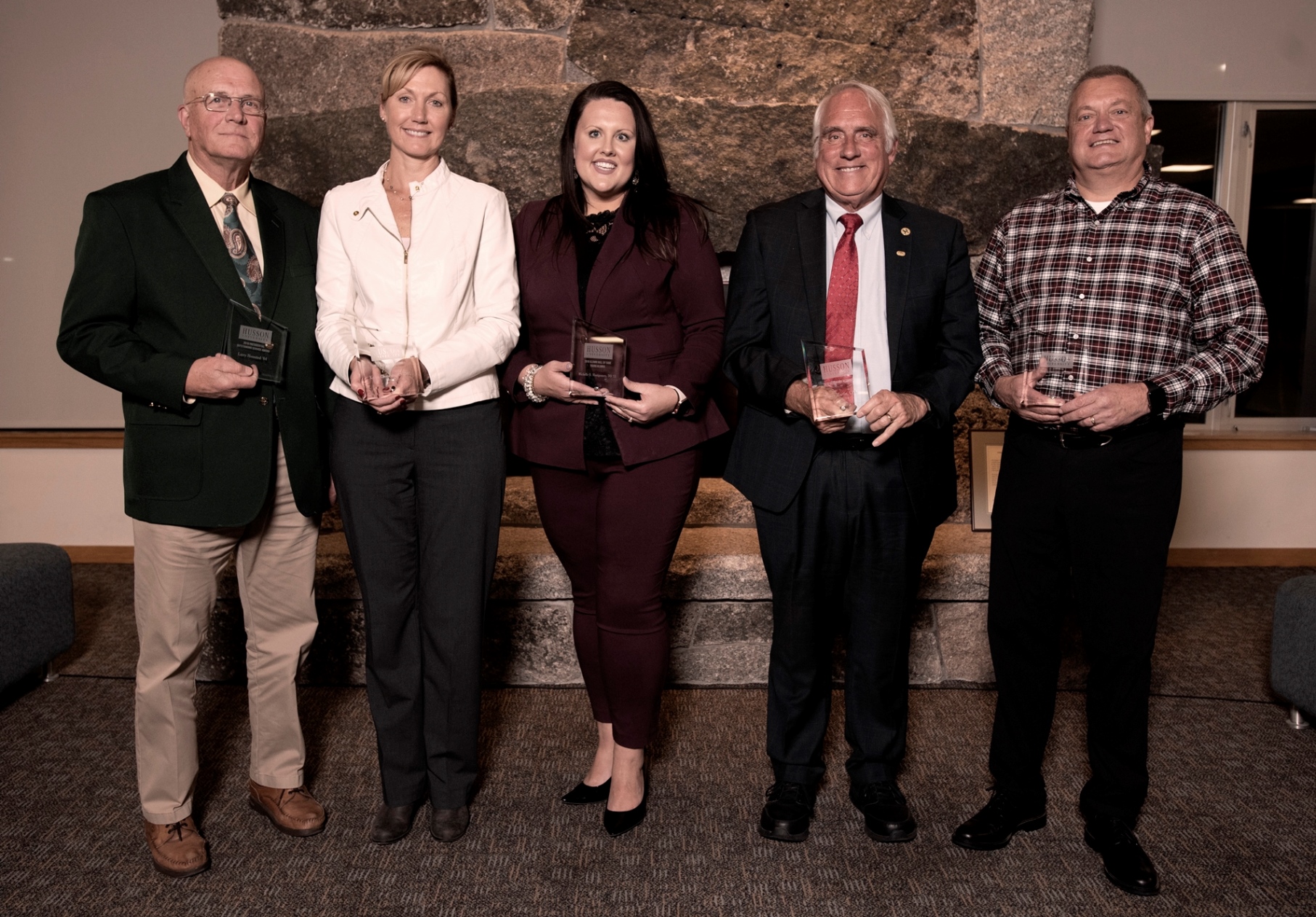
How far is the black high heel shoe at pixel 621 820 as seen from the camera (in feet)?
7.36

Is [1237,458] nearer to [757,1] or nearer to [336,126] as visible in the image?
[757,1]

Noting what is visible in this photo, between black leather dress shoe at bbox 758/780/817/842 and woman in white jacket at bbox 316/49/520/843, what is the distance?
68 cm

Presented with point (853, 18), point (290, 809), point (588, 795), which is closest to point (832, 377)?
point (588, 795)

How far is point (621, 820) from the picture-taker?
7.37 ft

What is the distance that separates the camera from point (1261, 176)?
15.9 feet

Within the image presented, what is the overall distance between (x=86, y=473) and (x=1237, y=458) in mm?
5487

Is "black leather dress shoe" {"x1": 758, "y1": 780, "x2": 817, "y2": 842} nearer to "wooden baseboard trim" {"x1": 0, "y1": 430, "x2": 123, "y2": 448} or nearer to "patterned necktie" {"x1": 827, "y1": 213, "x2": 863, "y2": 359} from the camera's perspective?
"patterned necktie" {"x1": 827, "y1": 213, "x2": 863, "y2": 359}

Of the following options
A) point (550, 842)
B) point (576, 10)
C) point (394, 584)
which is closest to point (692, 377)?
point (394, 584)

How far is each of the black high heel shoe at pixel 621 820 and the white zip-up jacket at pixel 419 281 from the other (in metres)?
0.98

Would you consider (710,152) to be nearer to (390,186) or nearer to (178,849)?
(390,186)

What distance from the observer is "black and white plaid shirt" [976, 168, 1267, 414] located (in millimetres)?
1972

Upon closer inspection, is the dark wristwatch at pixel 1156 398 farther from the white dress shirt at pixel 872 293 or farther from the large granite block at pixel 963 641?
the large granite block at pixel 963 641

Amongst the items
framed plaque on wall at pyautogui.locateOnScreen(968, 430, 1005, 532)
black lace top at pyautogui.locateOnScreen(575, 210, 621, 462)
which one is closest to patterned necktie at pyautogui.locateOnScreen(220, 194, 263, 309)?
black lace top at pyautogui.locateOnScreen(575, 210, 621, 462)

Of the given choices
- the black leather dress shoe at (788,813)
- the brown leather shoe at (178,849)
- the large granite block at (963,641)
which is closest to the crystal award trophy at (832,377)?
the black leather dress shoe at (788,813)
